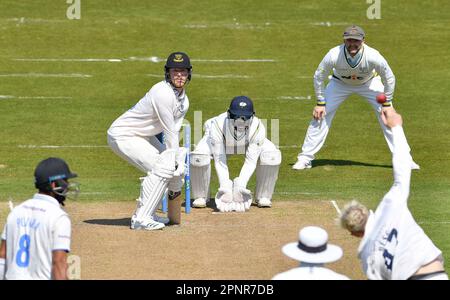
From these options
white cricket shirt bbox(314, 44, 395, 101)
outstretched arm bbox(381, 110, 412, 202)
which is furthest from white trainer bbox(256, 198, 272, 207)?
outstretched arm bbox(381, 110, 412, 202)

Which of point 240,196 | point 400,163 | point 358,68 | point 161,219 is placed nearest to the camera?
point 400,163

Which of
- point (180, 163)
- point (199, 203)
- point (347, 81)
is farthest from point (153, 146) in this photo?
point (347, 81)

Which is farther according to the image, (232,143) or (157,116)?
(232,143)

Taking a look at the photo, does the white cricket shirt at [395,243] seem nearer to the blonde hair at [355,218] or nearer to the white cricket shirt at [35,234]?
the blonde hair at [355,218]

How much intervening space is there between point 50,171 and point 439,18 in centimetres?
2280

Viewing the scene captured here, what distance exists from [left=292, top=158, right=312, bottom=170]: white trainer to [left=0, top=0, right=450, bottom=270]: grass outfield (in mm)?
150

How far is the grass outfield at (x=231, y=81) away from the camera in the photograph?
19.0 meters

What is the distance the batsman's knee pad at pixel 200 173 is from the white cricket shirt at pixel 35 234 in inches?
263

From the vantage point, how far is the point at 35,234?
1008 cm

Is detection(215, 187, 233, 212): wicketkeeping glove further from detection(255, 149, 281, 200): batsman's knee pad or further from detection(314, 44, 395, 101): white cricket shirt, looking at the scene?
detection(314, 44, 395, 101): white cricket shirt

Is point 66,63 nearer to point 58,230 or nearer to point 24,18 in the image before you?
point 24,18

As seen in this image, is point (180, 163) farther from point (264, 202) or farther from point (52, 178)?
point (52, 178)

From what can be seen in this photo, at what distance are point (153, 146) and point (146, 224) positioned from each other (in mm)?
1166
